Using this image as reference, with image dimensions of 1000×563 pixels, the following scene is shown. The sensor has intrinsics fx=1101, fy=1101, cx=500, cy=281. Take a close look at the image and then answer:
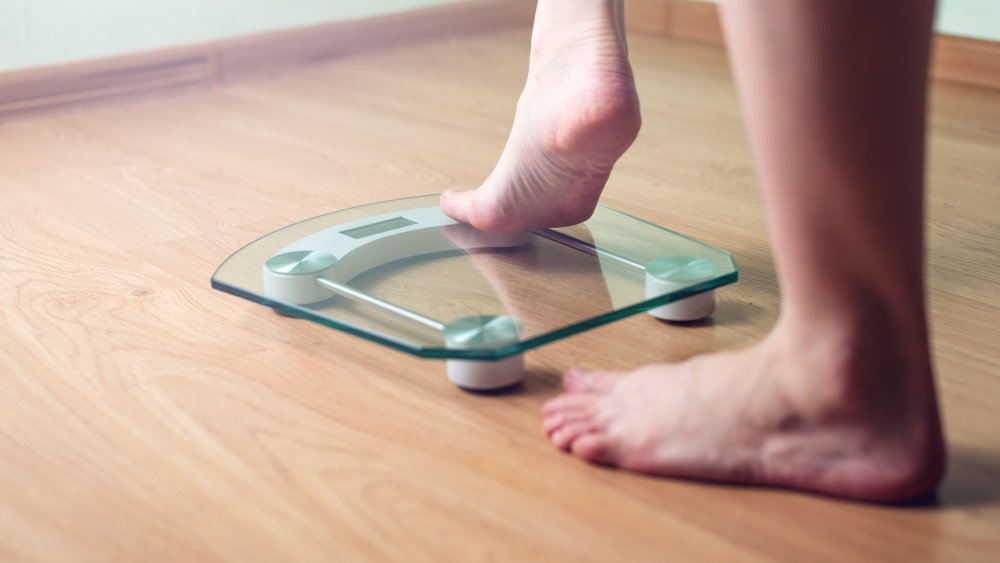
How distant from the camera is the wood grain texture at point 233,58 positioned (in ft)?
5.49

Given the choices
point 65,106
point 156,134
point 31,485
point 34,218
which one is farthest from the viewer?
point 65,106

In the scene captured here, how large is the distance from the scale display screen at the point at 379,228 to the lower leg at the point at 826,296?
0.36 m

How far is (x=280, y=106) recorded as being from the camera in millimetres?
1723

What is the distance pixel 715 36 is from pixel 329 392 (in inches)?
63.3

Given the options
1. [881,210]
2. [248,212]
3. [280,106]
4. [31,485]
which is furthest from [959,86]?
[31,485]

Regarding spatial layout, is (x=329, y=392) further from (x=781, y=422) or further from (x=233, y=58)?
(x=233, y=58)

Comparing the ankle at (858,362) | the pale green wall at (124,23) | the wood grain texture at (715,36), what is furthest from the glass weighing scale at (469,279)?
the wood grain texture at (715,36)

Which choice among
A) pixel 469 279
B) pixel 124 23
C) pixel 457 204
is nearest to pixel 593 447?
pixel 469 279

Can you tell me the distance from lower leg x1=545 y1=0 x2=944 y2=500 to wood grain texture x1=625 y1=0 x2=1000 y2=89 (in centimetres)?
139

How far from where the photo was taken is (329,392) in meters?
0.81

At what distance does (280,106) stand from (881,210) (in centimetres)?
128

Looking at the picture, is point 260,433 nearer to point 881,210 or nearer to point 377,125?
point 881,210

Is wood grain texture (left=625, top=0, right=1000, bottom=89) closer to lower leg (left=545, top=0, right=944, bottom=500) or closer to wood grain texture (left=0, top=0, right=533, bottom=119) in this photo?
wood grain texture (left=0, top=0, right=533, bottom=119)

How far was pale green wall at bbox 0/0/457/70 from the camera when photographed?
5.32 ft
